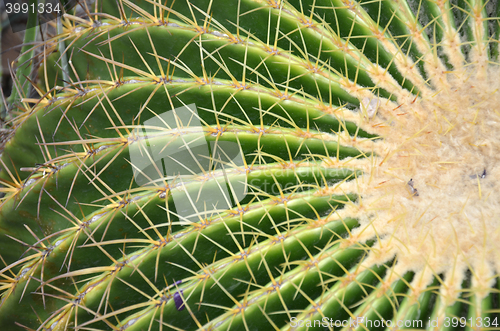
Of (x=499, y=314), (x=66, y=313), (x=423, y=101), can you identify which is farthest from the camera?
(x=423, y=101)

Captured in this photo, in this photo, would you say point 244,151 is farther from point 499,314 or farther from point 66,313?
point 499,314

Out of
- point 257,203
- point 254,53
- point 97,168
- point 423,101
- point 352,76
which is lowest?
point 257,203

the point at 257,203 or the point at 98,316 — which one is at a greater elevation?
the point at 257,203

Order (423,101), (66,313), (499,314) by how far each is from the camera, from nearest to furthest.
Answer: (499,314), (66,313), (423,101)

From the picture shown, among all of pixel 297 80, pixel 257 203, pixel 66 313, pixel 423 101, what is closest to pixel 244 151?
pixel 257 203

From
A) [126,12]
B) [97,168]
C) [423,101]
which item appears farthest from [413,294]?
[126,12]

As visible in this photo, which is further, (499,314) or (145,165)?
(145,165)

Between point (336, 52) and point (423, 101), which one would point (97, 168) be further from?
point (423, 101)
